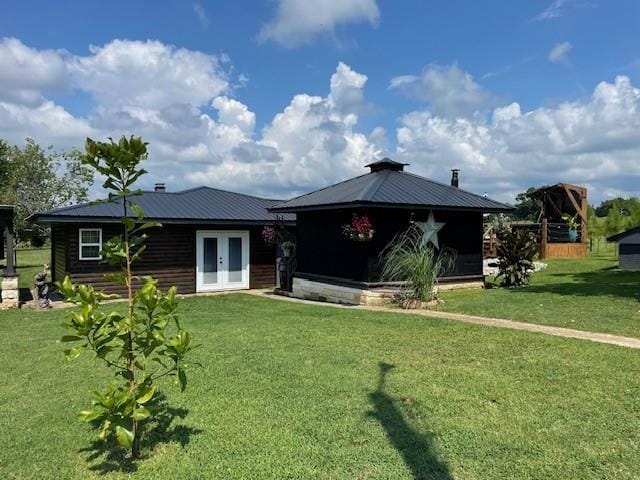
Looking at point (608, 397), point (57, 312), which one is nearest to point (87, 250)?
point (57, 312)

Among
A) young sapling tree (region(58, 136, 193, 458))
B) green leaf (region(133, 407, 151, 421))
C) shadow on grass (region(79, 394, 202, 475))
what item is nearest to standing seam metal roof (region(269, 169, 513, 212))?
shadow on grass (region(79, 394, 202, 475))

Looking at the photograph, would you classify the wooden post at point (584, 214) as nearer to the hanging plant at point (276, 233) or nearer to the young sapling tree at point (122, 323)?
the hanging plant at point (276, 233)

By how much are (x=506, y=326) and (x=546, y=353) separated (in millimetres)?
2100

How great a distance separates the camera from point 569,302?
10.6m

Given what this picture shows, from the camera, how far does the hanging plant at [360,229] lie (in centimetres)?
1175

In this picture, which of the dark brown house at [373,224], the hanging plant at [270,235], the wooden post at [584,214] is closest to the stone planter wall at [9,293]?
the hanging plant at [270,235]

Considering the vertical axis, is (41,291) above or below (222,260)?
below

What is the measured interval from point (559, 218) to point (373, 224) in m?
19.0

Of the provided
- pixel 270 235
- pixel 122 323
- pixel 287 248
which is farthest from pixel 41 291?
pixel 122 323

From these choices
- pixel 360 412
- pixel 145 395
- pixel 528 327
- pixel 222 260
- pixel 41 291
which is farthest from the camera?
pixel 222 260

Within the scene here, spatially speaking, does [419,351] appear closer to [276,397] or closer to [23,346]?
[276,397]

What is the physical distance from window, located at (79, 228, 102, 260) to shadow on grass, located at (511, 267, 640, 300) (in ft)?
36.4

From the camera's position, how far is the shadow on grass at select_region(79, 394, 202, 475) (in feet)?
11.6

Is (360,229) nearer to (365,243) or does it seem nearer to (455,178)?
(365,243)
